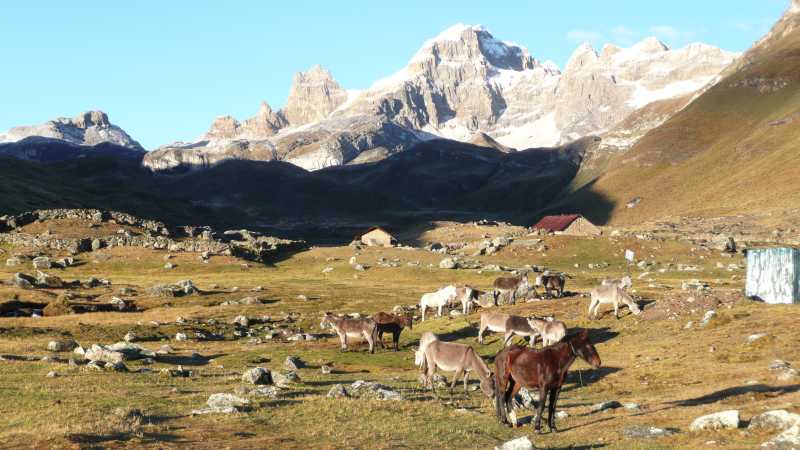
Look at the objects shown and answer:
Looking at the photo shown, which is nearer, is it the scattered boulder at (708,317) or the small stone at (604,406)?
the small stone at (604,406)

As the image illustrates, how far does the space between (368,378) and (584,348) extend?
57.9ft

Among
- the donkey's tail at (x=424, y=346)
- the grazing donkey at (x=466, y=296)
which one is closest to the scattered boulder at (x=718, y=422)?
the donkey's tail at (x=424, y=346)

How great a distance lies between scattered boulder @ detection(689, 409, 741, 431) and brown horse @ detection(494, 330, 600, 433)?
3447 mm

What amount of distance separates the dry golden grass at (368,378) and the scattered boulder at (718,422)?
571 mm

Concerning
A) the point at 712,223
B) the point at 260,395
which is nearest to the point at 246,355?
the point at 260,395

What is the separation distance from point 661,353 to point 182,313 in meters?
46.9

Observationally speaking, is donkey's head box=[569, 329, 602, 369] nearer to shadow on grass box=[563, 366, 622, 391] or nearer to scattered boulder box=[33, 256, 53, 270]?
shadow on grass box=[563, 366, 622, 391]

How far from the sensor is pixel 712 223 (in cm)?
18375

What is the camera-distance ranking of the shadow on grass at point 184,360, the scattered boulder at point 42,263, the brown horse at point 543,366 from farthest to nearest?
→ the scattered boulder at point 42,263
the shadow on grass at point 184,360
the brown horse at point 543,366

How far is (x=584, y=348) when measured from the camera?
25.1 m

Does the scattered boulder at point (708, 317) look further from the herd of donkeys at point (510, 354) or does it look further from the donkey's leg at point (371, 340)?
the donkey's leg at point (371, 340)

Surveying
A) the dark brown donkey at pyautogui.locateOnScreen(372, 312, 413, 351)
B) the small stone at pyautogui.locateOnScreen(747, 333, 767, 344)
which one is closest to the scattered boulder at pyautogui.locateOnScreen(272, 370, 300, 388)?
the dark brown donkey at pyautogui.locateOnScreen(372, 312, 413, 351)

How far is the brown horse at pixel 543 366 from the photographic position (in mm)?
24453

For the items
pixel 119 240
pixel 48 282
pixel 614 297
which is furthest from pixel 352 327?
pixel 119 240
